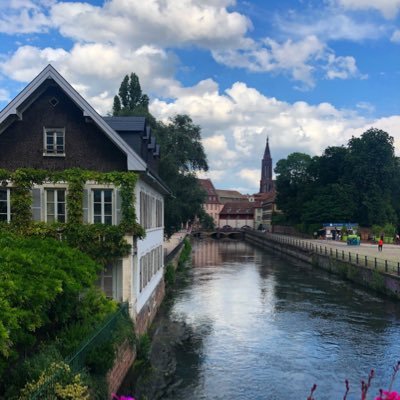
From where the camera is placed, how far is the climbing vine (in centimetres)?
1758

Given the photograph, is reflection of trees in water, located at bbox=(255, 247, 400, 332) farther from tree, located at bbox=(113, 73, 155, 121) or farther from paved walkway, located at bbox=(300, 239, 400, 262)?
tree, located at bbox=(113, 73, 155, 121)

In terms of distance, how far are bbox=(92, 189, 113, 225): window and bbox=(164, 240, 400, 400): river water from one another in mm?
5984

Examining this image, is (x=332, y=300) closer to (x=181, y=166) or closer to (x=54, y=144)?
(x=181, y=166)

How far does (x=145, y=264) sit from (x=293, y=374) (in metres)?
7.90

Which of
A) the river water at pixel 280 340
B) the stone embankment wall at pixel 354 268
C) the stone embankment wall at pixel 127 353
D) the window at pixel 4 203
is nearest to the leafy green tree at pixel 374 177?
the stone embankment wall at pixel 354 268

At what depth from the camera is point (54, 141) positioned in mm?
18375

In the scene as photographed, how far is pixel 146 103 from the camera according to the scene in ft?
173

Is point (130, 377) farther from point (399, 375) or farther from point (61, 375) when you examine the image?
point (399, 375)

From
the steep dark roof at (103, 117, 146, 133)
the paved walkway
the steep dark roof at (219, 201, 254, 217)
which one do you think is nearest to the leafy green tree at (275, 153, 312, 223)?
the paved walkway

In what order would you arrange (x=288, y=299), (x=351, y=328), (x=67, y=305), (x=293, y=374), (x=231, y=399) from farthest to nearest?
1. (x=288, y=299)
2. (x=351, y=328)
3. (x=293, y=374)
4. (x=231, y=399)
5. (x=67, y=305)

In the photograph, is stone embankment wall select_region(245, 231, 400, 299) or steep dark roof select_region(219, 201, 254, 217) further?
steep dark roof select_region(219, 201, 254, 217)

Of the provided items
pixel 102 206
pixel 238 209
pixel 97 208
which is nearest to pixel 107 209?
pixel 102 206

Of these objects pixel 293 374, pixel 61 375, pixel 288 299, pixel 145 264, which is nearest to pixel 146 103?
pixel 288 299

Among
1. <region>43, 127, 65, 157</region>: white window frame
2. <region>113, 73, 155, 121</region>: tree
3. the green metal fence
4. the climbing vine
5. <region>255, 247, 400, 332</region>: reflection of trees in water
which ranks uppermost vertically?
<region>113, 73, 155, 121</region>: tree
